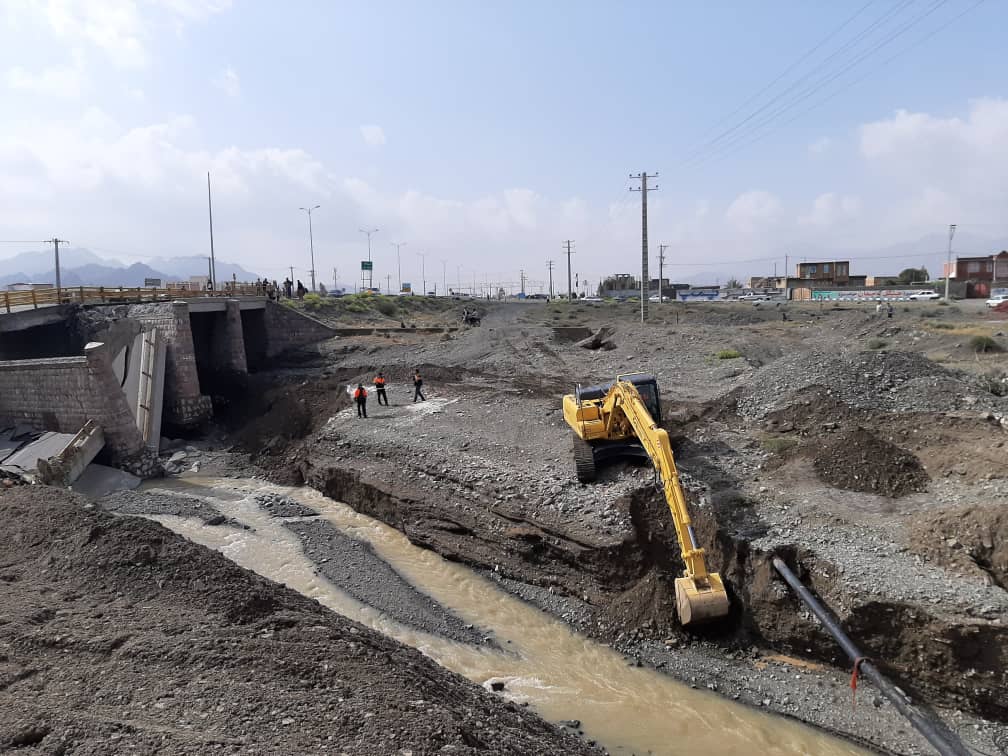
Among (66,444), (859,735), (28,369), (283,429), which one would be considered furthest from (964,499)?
(28,369)

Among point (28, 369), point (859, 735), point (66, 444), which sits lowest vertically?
point (859, 735)

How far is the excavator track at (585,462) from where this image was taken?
14.8 meters

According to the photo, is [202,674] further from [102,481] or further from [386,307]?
[386,307]

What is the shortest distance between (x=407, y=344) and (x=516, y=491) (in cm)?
2928

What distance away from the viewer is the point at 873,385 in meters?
18.4

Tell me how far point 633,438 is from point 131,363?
2426 centimetres

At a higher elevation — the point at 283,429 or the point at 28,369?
the point at 28,369

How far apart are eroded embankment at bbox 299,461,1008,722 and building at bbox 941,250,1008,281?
300 feet

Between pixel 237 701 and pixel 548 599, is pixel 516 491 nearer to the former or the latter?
pixel 548 599

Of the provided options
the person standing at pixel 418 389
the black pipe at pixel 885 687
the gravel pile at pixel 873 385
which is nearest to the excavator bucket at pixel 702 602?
the black pipe at pixel 885 687

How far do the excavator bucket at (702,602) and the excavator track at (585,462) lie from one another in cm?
490

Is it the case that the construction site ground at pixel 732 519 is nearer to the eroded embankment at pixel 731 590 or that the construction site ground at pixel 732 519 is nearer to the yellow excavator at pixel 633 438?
the eroded embankment at pixel 731 590

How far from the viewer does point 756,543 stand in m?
11.8

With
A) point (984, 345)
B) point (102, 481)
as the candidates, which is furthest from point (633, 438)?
point (984, 345)
